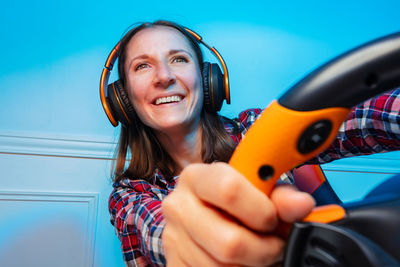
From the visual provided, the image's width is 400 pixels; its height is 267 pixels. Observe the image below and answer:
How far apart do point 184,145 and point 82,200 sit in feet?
2.03

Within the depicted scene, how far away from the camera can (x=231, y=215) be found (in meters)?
0.30

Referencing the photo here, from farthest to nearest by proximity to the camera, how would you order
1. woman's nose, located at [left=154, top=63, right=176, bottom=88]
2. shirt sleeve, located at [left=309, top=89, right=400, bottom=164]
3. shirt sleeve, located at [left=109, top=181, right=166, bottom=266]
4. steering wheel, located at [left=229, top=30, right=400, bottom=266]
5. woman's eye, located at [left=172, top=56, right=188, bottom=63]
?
woman's eye, located at [left=172, top=56, right=188, bottom=63]
woman's nose, located at [left=154, top=63, right=176, bottom=88]
shirt sleeve, located at [left=309, top=89, right=400, bottom=164]
shirt sleeve, located at [left=109, top=181, right=166, bottom=266]
steering wheel, located at [left=229, top=30, right=400, bottom=266]

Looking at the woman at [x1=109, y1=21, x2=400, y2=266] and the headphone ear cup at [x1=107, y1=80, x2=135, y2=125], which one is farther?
the headphone ear cup at [x1=107, y1=80, x2=135, y2=125]

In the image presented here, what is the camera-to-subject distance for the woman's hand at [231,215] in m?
0.27

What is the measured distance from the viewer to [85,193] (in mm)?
1440

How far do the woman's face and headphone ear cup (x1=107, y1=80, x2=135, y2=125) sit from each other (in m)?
0.04

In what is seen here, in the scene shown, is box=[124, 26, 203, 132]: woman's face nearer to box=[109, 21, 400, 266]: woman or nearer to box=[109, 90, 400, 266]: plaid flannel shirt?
box=[109, 21, 400, 266]: woman

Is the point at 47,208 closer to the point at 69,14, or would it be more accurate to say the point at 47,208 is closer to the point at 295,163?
the point at 69,14

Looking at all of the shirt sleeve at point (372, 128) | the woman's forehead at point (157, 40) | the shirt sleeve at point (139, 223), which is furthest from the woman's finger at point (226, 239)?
the woman's forehead at point (157, 40)

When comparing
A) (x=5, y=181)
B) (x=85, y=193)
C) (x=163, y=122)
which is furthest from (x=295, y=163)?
(x=5, y=181)

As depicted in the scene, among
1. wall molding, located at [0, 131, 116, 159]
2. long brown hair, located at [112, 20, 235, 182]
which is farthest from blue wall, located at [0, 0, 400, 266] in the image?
long brown hair, located at [112, 20, 235, 182]

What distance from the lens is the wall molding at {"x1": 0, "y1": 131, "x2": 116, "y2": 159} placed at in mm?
1394

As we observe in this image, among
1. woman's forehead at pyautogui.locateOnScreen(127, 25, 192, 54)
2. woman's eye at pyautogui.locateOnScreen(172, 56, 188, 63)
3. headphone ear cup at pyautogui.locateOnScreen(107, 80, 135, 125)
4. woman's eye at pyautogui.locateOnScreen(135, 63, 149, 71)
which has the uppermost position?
woman's forehead at pyautogui.locateOnScreen(127, 25, 192, 54)

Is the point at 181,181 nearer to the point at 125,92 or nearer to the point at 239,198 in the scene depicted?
the point at 239,198
